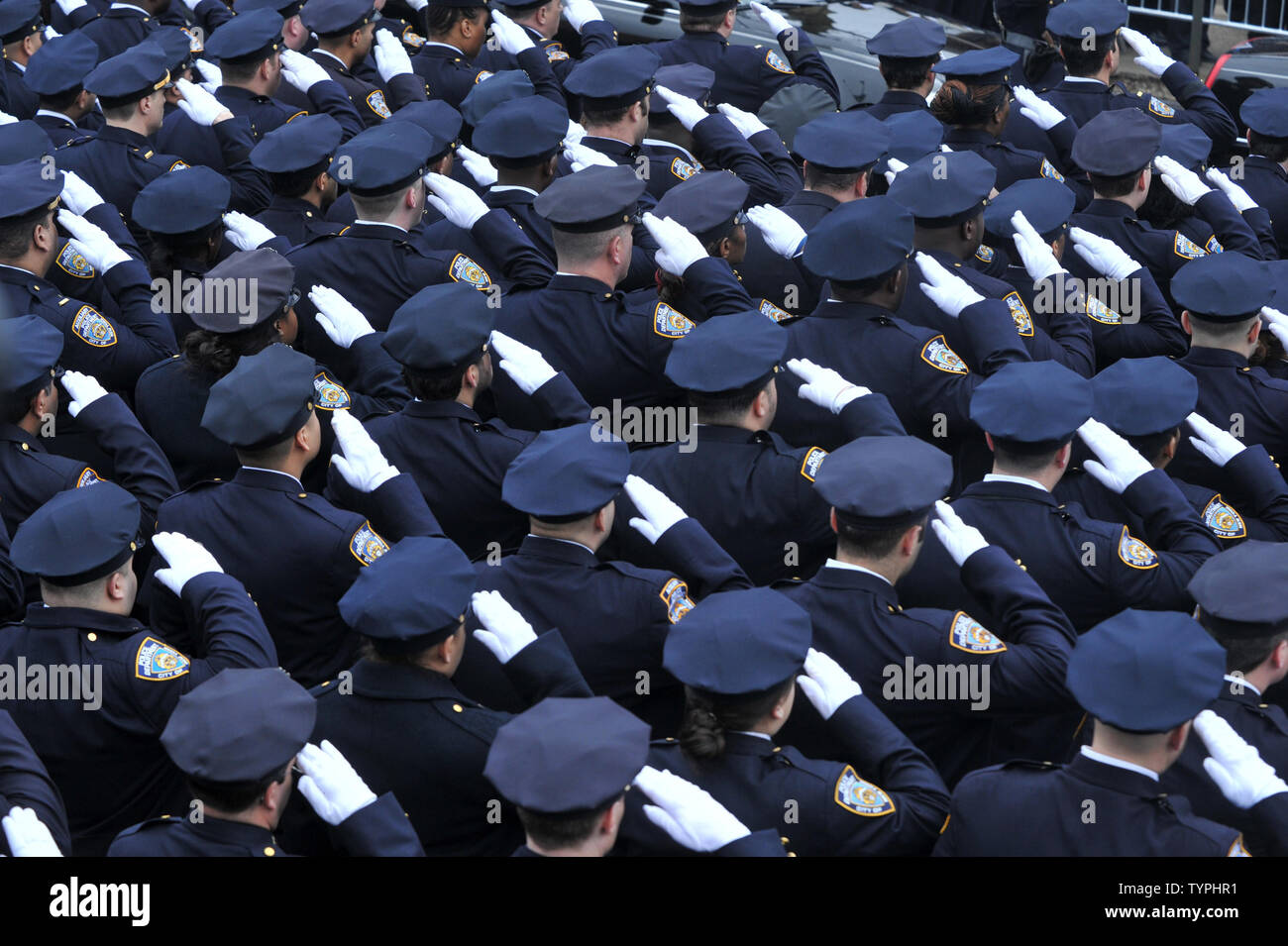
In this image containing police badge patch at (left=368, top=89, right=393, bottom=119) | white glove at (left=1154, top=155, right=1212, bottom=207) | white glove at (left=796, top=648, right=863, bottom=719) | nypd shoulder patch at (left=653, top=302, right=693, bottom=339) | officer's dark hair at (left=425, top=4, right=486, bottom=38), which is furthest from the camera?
officer's dark hair at (left=425, top=4, right=486, bottom=38)

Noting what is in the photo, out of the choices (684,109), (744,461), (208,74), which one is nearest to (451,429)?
(744,461)

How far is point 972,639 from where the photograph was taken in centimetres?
405

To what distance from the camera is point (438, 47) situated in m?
8.42

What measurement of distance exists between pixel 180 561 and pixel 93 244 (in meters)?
2.13

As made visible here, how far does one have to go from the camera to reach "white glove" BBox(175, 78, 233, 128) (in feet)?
24.3

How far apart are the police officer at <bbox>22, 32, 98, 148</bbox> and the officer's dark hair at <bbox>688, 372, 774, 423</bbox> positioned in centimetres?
399

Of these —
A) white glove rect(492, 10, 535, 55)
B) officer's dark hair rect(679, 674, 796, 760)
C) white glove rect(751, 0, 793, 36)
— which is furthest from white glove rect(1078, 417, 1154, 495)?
white glove rect(492, 10, 535, 55)

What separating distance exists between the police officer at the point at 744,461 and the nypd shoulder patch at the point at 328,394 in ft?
3.26

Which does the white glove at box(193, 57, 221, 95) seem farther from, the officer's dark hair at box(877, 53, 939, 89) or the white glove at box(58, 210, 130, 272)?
the officer's dark hair at box(877, 53, 939, 89)

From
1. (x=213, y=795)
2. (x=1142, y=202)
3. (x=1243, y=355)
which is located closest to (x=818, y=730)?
(x=213, y=795)

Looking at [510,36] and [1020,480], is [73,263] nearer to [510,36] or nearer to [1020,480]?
[510,36]

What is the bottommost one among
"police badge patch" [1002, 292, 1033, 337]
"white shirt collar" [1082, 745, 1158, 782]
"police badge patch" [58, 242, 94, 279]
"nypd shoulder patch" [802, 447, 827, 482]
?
"police badge patch" [58, 242, 94, 279]

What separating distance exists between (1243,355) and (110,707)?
3.82 m
